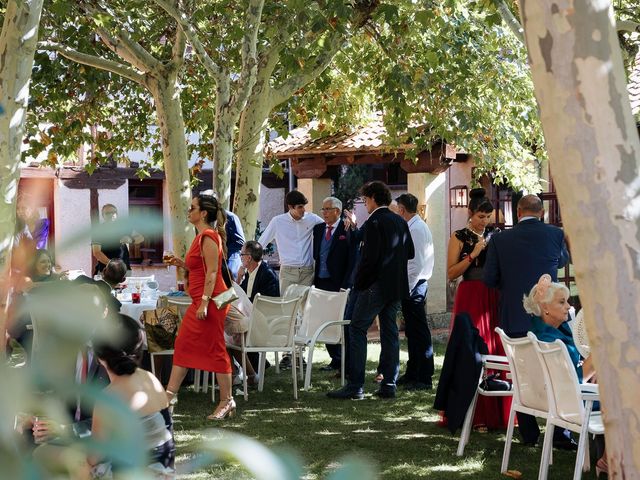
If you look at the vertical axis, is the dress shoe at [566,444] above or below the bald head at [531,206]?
below

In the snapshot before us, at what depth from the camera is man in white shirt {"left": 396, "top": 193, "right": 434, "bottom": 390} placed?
970cm

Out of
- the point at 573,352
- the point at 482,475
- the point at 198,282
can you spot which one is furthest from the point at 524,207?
the point at 198,282

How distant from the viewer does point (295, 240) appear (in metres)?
11.3

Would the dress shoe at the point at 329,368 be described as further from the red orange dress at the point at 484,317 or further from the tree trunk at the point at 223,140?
the red orange dress at the point at 484,317

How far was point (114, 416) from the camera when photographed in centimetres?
77

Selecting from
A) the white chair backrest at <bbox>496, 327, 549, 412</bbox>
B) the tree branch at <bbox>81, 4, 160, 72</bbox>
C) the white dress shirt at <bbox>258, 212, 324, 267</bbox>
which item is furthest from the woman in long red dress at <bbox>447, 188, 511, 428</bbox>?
the tree branch at <bbox>81, 4, 160, 72</bbox>

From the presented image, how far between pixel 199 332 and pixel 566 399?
3386 mm

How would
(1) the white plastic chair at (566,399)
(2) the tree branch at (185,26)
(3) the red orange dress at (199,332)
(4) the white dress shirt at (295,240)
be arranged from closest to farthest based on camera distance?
(1) the white plastic chair at (566,399) < (3) the red orange dress at (199,332) < (2) the tree branch at (185,26) < (4) the white dress shirt at (295,240)

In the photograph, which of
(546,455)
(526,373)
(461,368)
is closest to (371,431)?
(461,368)

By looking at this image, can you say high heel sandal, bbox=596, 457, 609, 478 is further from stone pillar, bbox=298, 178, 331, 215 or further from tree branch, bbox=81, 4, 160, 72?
stone pillar, bbox=298, 178, 331, 215

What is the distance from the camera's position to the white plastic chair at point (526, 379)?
5.78 m

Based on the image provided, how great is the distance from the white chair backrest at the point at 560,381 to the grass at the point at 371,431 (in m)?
0.75

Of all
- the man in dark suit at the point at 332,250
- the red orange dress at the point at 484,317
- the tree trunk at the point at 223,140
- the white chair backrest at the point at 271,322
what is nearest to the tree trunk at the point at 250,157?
the tree trunk at the point at 223,140

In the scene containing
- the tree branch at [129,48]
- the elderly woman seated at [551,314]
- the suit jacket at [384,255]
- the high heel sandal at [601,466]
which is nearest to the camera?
the high heel sandal at [601,466]
